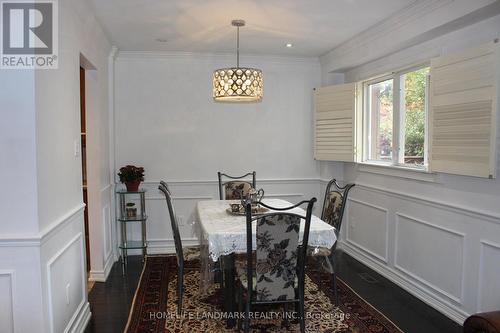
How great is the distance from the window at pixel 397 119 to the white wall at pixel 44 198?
2968 mm

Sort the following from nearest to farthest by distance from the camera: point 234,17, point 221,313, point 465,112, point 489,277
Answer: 1. point 489,277
2. point 465,112
3. point 221,313
4. point 234,17

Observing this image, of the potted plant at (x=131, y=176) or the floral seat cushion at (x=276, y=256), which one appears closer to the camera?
the floral seat cushion at (x=276, y=256)

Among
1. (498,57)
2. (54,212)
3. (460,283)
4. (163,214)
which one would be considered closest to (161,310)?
(54,212)

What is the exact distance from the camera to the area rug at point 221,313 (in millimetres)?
2957

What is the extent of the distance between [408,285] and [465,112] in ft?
5.59

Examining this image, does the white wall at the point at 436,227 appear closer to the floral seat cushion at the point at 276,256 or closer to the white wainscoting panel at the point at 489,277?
the white wainscoting panel at the point at 489,277

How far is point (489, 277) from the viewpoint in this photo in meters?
2.79

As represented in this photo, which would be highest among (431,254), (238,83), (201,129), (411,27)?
(411,27)

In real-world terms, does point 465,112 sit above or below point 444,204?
above

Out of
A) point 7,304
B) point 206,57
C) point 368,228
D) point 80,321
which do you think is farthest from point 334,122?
point 7,304

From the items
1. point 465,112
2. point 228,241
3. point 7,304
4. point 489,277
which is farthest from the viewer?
point 465,112

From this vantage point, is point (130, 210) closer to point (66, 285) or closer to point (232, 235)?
point (66, 285)

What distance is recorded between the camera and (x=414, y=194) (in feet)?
12.0

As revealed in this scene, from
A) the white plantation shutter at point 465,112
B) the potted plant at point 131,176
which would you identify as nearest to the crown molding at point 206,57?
the potted plant at point 131,176
